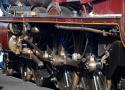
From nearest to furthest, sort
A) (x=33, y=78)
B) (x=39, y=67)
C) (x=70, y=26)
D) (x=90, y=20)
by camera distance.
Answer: (x=90, y=20)
(x=70, y=26)
(x=39, y=67)
(x=33, y=78)

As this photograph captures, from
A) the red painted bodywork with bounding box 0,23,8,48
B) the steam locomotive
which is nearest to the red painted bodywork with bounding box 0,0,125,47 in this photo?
the steam locomotive

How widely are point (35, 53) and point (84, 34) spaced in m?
2.68

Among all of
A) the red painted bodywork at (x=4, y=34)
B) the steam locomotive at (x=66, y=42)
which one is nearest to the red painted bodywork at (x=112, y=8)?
the steam locomotive at (x=66, y=42)

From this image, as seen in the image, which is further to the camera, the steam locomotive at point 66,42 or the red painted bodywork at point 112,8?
the steam locomotive at point 66,42

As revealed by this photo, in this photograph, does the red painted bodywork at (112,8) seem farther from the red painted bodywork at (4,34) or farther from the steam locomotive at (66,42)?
the red painted bodywork at (4,34)

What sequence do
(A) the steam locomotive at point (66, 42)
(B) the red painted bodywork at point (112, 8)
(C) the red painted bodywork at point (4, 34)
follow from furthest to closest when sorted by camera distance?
(C) the red painted bodywork at point (4, 34) < (A) the steam locomotive at point (66, 42) < (B) the red painted bodywork at point (112, 8)

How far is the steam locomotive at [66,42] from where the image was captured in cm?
866

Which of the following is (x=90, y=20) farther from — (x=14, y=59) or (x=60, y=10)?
(x=14, y=59)

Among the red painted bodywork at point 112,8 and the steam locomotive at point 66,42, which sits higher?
the red painted bodywork at point 112,8

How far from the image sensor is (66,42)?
1109 cm

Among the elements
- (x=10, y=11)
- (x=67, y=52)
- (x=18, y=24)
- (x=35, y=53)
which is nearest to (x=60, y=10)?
(x=67, y=52)

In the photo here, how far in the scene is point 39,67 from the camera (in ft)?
40.3

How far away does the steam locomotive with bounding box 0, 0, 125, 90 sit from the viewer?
8.66 metres

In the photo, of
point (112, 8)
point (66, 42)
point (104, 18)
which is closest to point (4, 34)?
point (66, 42)
